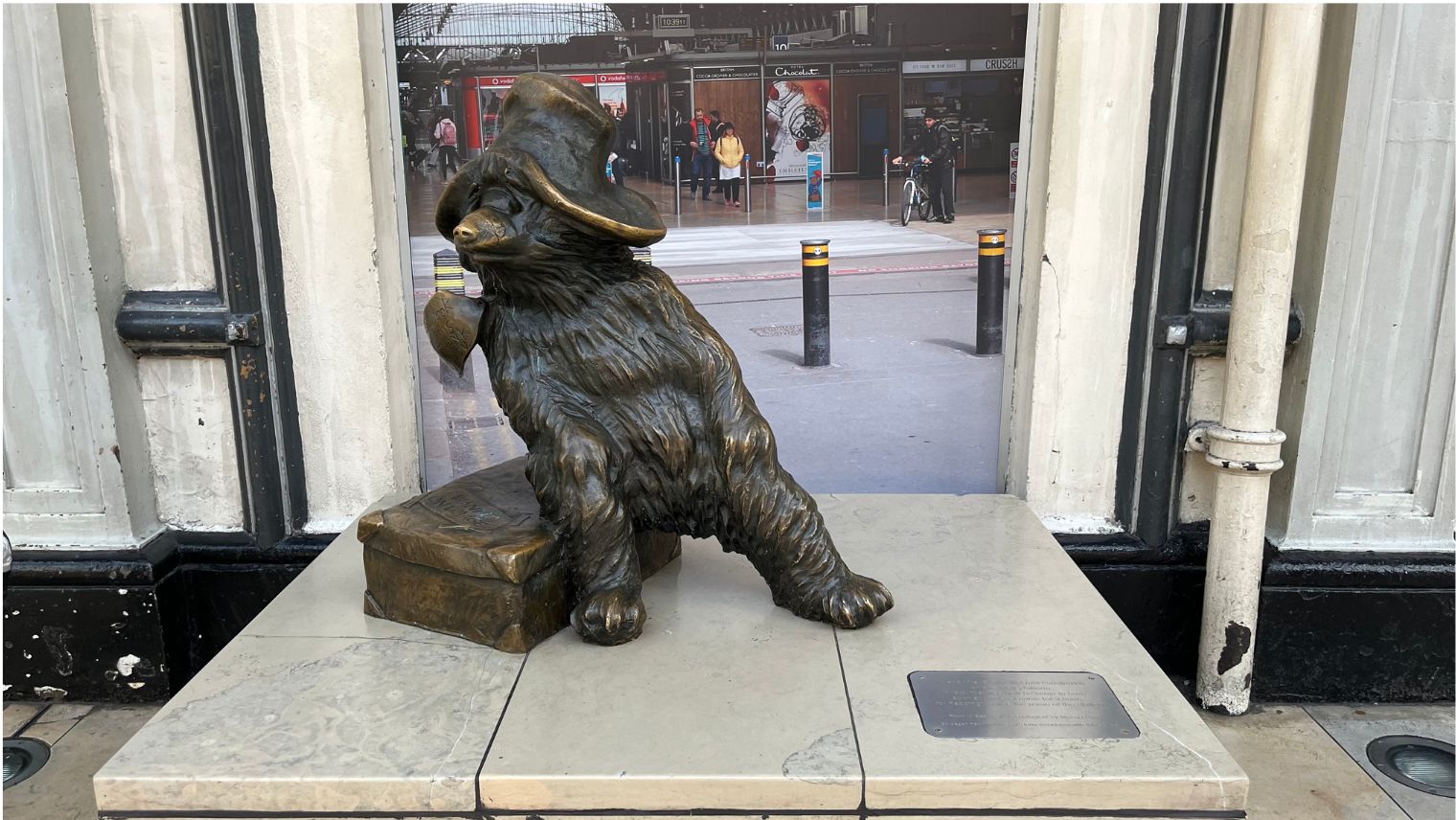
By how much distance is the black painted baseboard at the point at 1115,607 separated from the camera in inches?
119

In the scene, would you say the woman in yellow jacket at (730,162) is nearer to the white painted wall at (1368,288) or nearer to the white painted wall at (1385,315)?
the white painted wall at (1368,288)

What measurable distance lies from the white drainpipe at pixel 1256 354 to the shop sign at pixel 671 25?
→ 1553 mm

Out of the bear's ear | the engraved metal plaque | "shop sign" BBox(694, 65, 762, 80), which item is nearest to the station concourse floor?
Result: the engraved metal plaque

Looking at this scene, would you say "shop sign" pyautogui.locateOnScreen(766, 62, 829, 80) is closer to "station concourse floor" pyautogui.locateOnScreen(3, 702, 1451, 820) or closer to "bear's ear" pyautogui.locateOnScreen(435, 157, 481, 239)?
"bear's ear" pyautogui.locateOnScreen(435, 157, 481, 239)

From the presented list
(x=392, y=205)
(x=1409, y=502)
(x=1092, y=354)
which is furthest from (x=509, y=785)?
(x=1409, y=502)

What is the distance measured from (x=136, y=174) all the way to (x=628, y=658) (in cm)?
202

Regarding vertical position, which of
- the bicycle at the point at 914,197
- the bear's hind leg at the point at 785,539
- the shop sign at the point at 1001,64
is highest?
the shop sign at the point at 1001,64

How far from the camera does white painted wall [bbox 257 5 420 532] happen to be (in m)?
2.84

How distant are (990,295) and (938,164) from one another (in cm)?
46

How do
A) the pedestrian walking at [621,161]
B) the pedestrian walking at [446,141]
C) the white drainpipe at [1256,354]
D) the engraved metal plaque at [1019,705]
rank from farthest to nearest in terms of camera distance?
1. the pedestrian walking at [446,141]
2. the pedestrian walking at [621,161]
3. the white drainpipe at [1256,354]
4. the engraved metal plaque at [1019,705]

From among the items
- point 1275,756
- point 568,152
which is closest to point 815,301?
point 568,152

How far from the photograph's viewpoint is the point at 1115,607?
320cm

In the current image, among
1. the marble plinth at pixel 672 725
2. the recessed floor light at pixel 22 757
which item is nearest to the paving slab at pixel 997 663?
the marble plinth at pixel 672 725

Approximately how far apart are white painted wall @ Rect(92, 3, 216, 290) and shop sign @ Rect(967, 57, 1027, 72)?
2249 mm
